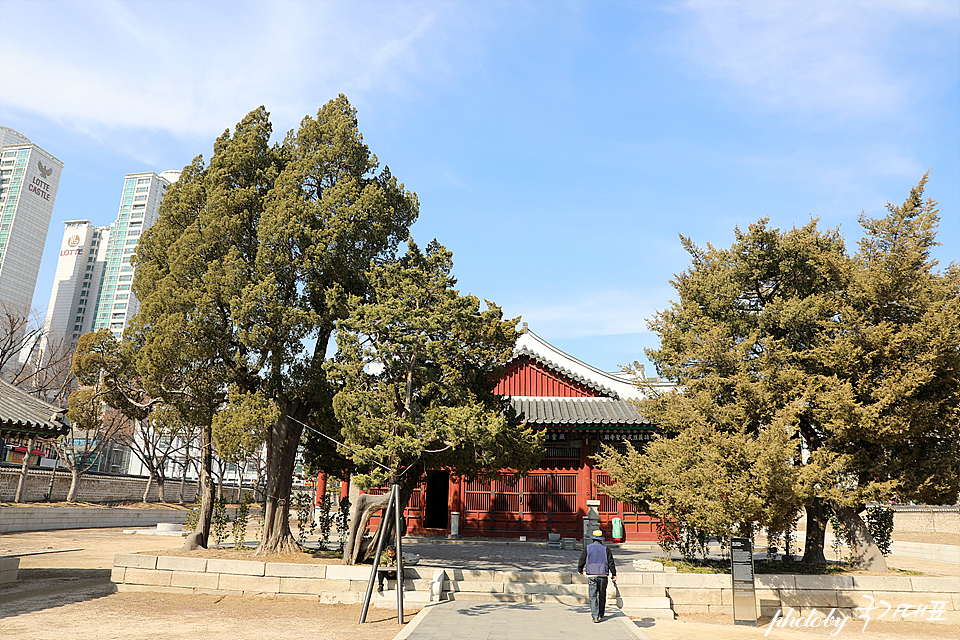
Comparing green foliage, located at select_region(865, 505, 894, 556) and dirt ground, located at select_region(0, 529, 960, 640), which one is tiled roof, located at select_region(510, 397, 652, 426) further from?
dirt ground, located at select_region(0, 529, 960, 640)

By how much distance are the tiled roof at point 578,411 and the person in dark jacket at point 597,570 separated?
33.0 ft

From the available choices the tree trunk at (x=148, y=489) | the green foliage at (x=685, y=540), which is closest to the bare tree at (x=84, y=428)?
the tree trunk at (x=148, y=489)

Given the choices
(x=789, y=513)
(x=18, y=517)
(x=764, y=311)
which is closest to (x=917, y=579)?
(x=789, y=513)

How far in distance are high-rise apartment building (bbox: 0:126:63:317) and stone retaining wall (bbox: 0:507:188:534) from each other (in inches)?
2652

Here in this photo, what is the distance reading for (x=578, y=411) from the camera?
2320cm

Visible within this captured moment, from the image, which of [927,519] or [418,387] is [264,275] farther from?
[927,519]

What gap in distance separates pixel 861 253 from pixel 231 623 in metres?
15.0

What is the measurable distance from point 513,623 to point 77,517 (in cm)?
2814

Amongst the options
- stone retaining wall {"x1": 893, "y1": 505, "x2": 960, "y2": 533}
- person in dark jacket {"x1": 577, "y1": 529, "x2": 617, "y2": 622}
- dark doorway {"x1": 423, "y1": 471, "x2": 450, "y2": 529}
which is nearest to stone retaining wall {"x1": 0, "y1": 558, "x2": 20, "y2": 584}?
person in dark jacket {"x1": 577, "y1": 529, "x2": 617, "y2": 622}

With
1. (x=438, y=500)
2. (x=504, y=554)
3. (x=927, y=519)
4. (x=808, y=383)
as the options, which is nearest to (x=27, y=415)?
(x=504, y=554)

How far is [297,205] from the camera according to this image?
13680 millimetres

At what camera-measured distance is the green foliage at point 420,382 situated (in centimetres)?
1195

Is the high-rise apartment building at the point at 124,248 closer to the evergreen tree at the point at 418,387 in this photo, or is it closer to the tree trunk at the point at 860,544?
the evergreen tree at the point at 418,387

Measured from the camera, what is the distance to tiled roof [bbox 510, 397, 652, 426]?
21.6 m
